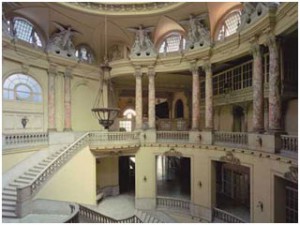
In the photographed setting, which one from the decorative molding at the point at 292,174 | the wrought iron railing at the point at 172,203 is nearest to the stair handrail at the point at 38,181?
the wrought iron railing at the point at 172,203

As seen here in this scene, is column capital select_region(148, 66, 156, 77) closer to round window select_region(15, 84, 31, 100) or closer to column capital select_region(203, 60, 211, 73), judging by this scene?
column capital select_region(203, 60, 211, 73)

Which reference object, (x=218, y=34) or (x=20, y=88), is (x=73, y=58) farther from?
(x=218, y=34)

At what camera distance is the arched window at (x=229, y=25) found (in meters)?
13.2

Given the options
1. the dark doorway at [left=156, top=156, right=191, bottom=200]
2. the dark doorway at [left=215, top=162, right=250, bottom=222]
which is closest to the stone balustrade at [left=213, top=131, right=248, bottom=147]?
the dark doorway at [left=215, top=162, right=250, bottom=222]

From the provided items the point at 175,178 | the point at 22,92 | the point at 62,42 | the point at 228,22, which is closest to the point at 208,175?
the point at 175,178

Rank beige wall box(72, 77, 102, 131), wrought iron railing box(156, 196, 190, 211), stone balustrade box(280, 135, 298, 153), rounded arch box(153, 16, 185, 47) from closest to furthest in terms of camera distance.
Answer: stone balustrade box(280, 135, 298, 153), wrought iron railing box(156, 196, 190, 211), rounded arch box(153, 16, 185, 47), beige wall box(72, 77, 102, 131)

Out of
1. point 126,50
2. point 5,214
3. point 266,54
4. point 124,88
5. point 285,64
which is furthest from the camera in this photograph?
point 124,88

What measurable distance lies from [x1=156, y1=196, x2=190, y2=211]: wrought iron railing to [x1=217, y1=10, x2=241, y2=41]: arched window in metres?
9.82

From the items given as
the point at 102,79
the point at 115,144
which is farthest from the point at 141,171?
the point at 102,79

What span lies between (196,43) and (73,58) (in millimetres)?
7764

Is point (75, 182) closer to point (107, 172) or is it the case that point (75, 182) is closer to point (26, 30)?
point (107, 172)

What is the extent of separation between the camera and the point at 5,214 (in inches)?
367

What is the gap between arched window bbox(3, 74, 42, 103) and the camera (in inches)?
524

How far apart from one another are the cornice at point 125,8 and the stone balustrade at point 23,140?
7515 mm
